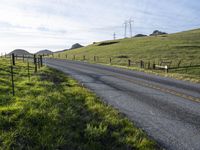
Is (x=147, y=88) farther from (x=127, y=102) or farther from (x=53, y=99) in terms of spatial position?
(x=53, y=99)

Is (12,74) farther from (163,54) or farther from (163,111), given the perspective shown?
(163,54)

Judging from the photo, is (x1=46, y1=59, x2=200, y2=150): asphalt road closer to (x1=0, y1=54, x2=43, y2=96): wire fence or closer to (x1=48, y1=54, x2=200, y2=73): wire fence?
(x1=0, y1=54, x2=43, y2=96): wire fence

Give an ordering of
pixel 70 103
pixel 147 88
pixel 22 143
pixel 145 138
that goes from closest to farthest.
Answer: pixel 22 143 → pixel 145 138 → pixel 70 103 → pixel 147 88

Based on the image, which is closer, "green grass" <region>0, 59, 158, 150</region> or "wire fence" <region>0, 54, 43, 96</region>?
"green grass" <region>0, 59, 158, 150</region>

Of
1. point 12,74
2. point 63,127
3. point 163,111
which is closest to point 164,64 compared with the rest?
point 12,74

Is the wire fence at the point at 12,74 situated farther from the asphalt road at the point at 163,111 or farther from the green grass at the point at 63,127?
the asphalt road at the point at 163,111

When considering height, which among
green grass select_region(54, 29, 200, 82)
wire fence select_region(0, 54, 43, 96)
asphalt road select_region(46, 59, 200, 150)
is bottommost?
asphalt road select_region(46, 59, 200, 150)

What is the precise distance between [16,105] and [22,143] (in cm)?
316

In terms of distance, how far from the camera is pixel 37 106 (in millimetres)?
8938

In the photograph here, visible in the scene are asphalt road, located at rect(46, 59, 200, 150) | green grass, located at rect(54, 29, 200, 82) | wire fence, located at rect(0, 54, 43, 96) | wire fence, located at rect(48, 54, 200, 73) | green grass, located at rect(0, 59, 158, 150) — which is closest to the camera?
green grass, located at rect(0, 59, 158, 150)

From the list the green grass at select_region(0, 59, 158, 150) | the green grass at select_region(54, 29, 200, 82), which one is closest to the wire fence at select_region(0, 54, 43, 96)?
the green grass at select_region(0, 59, 158, 150)

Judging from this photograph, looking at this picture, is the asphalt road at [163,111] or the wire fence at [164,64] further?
the wire fence at [164,64]

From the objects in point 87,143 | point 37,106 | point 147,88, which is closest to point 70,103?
point 37,106

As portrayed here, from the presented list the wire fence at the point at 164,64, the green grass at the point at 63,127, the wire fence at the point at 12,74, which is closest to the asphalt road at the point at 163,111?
the green grass at the point at 63,127
